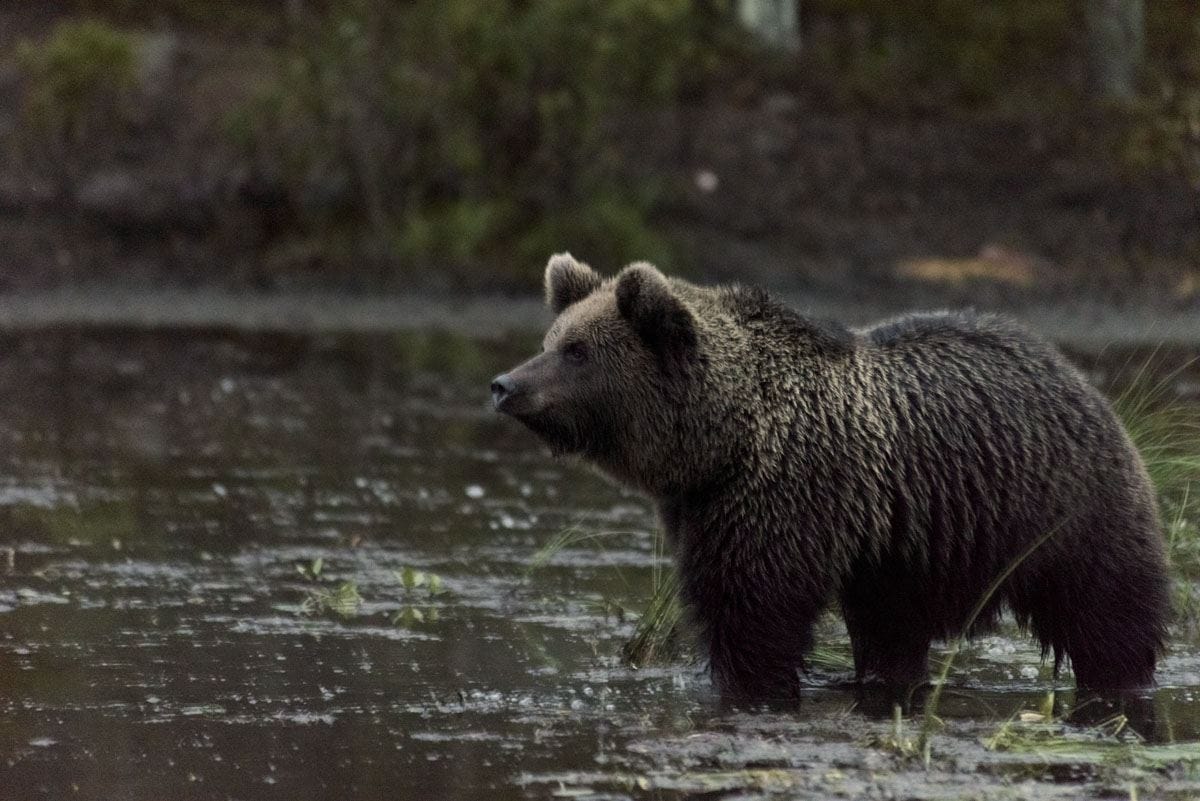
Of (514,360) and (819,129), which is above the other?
(819,129)

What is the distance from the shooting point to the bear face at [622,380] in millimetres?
7371

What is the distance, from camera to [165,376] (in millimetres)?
15016

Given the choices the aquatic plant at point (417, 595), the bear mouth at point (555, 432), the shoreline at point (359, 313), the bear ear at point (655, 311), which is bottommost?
the aquatic plant at point (417, 595)

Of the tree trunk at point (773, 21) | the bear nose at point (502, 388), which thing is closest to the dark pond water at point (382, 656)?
the bear nose at point (502, 388)

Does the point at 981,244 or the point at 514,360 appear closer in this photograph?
the point at 514,360

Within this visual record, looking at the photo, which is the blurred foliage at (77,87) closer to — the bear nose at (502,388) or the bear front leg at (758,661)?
the bear nose at (502,388)

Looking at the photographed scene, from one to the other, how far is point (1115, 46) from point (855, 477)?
14885 mm

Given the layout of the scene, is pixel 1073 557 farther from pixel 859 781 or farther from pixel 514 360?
pixel 514 360

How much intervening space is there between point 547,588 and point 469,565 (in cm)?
60

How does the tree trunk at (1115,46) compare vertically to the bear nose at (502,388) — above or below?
above

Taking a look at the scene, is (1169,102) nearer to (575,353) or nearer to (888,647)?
(888,647)

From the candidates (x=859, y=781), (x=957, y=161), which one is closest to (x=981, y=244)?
(x=957, y=161)

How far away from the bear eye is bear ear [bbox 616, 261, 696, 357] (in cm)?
21

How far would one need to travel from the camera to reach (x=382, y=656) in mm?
7676
